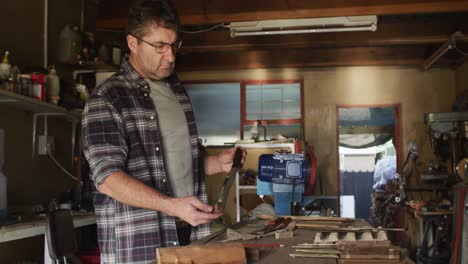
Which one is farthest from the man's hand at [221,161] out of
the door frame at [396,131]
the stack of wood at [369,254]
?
the door frame at [396,131]

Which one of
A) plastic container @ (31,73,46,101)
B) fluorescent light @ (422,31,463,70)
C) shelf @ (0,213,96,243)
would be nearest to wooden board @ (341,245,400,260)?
shelf @ (0,213,96,243)

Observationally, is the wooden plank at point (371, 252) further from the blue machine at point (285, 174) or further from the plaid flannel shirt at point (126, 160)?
the blue machine at point (285, 174)

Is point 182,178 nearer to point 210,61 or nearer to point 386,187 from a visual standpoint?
point 210,61

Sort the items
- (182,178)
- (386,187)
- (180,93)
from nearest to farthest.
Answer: (182,178) < (180,93) < (386,187)

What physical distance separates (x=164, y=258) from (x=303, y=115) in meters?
5.80

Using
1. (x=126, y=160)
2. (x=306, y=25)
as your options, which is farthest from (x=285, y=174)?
(x=126, y=160)

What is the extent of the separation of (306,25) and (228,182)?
3241mm

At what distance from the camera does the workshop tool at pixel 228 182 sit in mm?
1454

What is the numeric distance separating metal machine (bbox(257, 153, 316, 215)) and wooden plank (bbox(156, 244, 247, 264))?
9.95 feet

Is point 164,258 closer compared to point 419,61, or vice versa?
point 164,258

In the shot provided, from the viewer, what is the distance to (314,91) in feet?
22.2

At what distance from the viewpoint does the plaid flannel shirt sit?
1438 mm

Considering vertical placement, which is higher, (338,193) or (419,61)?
(419,61)

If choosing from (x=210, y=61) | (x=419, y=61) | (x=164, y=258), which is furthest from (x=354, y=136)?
(x=164, y=258)
